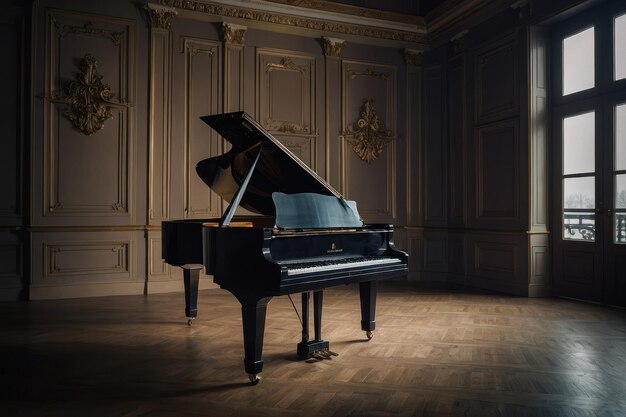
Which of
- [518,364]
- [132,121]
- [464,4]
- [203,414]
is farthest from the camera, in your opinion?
[464,4]

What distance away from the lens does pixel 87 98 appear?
588 cm

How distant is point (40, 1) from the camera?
18.7 feet

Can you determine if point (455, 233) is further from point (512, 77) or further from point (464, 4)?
point (464, 4)

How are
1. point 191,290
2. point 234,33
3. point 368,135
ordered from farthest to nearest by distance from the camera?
point 368,135 < point 234,33 < point 191,290

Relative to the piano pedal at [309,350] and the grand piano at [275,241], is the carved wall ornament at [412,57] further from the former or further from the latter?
the piano pedal at [309,350]

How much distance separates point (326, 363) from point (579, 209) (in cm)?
378

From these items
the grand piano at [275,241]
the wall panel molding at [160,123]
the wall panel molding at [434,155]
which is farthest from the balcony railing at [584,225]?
the wall panel molding at [160,123]

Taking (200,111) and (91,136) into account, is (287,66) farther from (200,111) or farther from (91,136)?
(91,136)

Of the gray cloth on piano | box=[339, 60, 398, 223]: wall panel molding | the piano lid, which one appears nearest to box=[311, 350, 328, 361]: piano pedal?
the gray cloth on piano

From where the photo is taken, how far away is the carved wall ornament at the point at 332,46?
23.0 feet

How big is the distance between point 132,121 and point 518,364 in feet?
16.2

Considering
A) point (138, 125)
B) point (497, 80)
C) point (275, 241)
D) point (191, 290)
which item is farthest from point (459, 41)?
point (275, 241)

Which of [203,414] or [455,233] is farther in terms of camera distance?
[455,233]

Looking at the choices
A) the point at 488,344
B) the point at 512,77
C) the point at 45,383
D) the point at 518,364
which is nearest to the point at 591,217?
the point at 512,77
